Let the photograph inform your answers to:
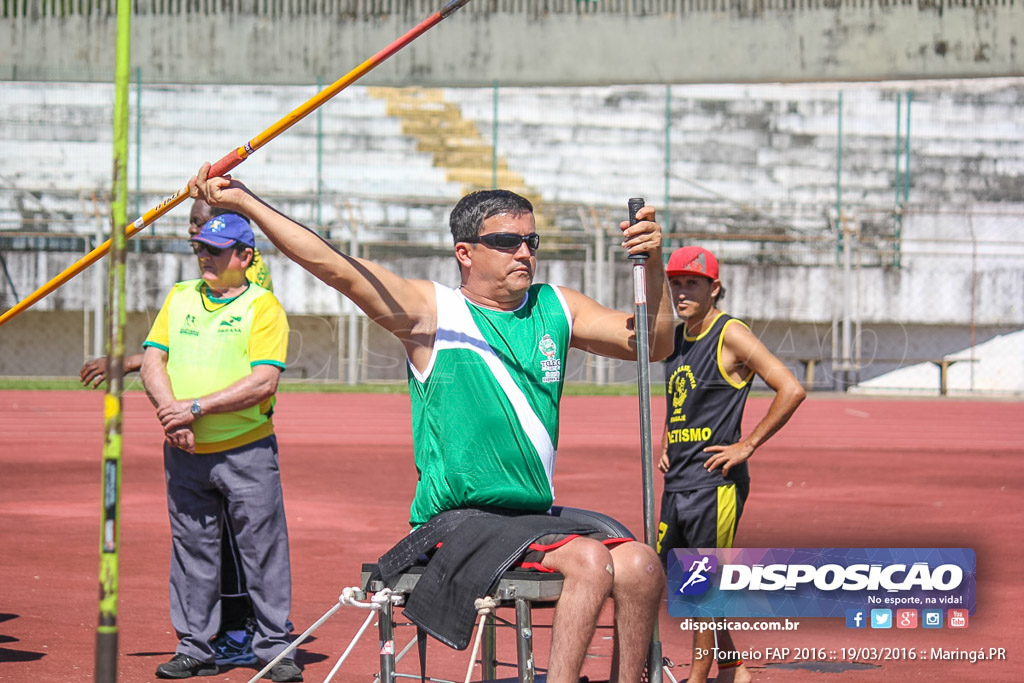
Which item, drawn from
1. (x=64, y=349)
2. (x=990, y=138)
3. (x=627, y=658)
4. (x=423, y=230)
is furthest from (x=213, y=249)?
(x=990, y=138)

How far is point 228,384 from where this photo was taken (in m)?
6.07

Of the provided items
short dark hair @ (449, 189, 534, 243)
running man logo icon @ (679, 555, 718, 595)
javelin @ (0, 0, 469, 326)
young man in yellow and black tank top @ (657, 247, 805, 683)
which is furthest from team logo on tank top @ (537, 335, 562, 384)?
young man in yellow and black tank top @ (657, 247, 805, 683)

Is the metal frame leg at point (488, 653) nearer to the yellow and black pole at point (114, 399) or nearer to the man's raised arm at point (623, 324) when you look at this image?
the man's raised arm at point (623, 324)

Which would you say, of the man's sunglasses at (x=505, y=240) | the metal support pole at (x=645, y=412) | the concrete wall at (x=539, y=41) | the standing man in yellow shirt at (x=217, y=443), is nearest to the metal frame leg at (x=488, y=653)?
the metal support pole at (x=645, y=412)

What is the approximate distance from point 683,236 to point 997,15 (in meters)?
11.7

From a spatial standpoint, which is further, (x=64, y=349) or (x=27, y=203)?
(x=27, y=203)

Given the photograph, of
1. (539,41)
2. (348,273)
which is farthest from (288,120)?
(539,41)

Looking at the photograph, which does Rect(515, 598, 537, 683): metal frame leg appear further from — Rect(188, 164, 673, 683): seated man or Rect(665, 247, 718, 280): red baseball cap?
Rect(665, 247, 718, 280): red baseball cap

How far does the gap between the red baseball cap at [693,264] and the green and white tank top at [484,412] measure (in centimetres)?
158

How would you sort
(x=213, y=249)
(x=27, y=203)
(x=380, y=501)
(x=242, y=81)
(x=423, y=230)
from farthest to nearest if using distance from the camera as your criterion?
(x=242, y=81) → (x=27, y=203) → (x=423, y=230) → (x=380, y=501) → (x=213, y=249)

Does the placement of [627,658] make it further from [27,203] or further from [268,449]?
[27,203]

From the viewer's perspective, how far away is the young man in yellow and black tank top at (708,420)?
5.67m

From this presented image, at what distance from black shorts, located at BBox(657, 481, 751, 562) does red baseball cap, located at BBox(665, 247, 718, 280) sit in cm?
91

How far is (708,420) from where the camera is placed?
5789mm
